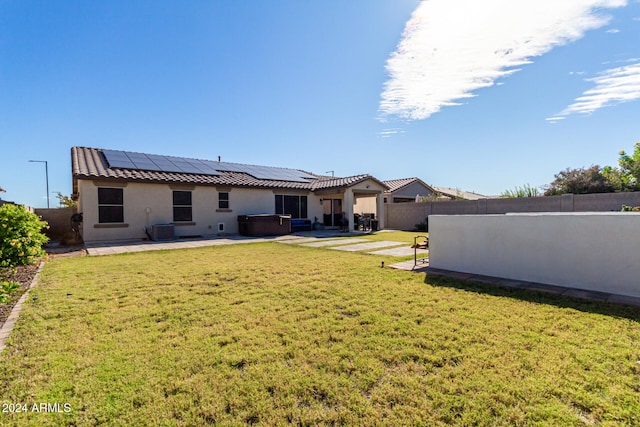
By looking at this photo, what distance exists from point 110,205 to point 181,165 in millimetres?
4547

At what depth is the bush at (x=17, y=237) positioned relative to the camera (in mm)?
6128

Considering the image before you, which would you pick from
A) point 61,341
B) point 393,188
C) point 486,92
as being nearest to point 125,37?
point 61,341

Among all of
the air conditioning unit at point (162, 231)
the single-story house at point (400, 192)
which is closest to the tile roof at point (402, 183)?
the single-story house at point (400, 192)

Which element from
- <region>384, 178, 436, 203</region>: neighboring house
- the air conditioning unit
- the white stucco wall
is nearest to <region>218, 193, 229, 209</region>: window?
the air conditioning unit

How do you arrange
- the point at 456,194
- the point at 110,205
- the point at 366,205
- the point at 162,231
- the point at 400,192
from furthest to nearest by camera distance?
the point at 456,194
the point at 400,192
the point at 366,205
the point at 162,231
the point at 110,205

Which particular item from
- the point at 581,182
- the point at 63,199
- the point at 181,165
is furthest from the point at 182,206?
the point at 63,199

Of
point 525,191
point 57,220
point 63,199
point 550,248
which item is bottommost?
point 550,248

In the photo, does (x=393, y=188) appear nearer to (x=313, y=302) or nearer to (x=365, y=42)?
(x=365, y=42)

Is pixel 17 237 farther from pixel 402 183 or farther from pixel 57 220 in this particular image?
pixel 402 183

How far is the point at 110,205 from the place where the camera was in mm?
12602

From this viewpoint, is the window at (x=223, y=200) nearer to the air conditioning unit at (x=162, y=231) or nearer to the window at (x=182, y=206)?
the window at (x=182, y=206)

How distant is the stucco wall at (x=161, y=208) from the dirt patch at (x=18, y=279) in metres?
5.28

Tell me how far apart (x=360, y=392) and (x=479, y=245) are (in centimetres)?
503

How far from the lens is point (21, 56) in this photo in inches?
369
